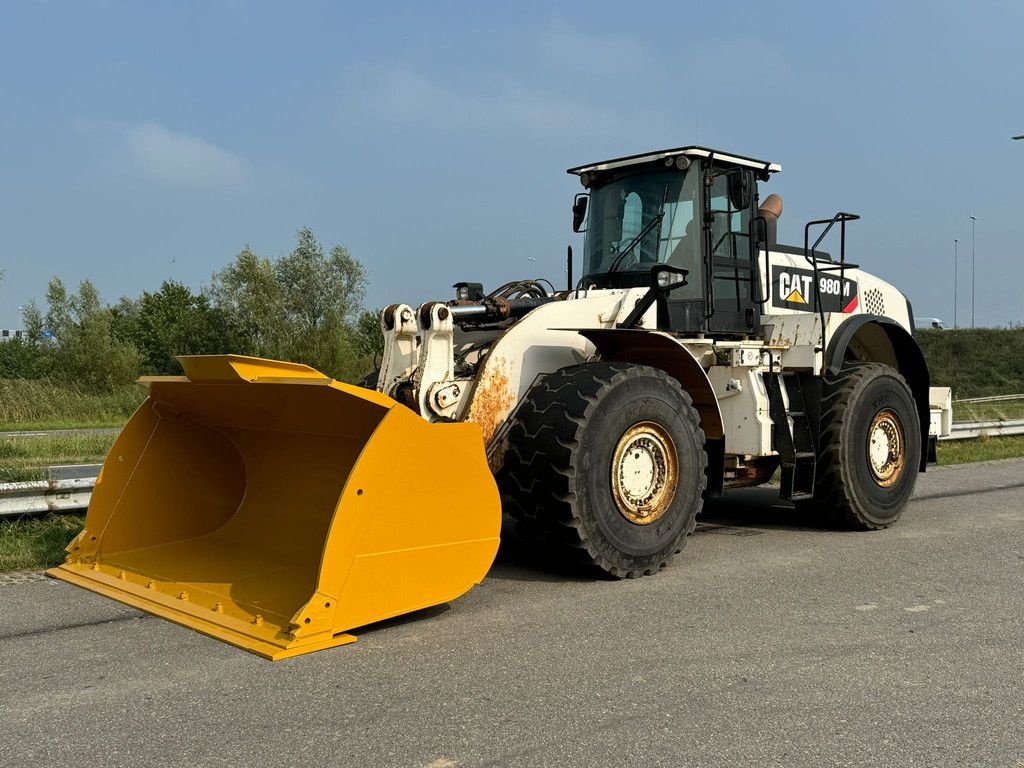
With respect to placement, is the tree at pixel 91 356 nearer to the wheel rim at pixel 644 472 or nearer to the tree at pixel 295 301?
the tree at pixel 295 301

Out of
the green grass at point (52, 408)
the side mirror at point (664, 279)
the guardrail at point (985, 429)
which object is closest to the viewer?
the side mirror at point (664, 279)

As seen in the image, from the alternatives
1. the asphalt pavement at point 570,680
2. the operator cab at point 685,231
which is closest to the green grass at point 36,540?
the asphalt pavement at point 570,680

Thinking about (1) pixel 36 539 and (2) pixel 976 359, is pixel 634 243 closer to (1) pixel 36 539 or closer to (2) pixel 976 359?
(1) pixel 36 539

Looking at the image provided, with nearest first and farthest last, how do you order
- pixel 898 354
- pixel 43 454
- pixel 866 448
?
pixel 866 448
pixel 898 354
pixel 43 454

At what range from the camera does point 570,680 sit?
3.96 meters

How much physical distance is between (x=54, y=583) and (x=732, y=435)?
185 inches

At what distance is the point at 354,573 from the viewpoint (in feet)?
14.1

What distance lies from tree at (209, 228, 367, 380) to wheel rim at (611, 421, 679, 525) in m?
31.3

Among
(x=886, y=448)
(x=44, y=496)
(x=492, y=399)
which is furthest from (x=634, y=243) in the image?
(x=44, y=496)

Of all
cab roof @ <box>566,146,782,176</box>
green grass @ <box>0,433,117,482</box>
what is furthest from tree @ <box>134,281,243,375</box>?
cab roof @ <box>566,146,782,176</box>

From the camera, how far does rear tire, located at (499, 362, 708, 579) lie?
5418 mm

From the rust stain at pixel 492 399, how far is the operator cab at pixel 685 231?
166cm

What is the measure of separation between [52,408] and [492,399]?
2053 centimetres

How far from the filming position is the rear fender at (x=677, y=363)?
6.22 metres
